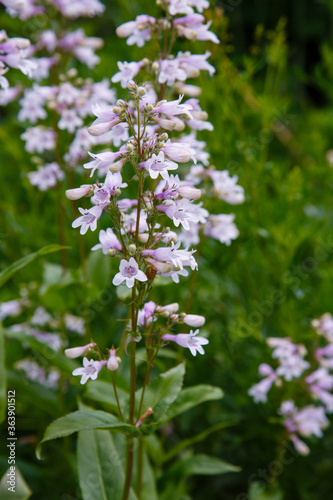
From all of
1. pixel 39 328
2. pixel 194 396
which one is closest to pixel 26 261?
pixel 194 396

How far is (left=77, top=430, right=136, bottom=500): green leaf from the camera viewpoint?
1756mm

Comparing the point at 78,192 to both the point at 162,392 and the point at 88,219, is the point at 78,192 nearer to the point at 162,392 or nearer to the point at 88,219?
the point at 88,219

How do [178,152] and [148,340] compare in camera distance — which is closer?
[178,152]

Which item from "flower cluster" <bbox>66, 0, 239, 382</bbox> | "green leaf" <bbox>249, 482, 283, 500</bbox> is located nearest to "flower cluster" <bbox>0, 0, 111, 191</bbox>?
"flower cluster" <bbox>66, 0, 239, 382</bbox>

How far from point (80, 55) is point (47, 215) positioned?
1018 millimetres

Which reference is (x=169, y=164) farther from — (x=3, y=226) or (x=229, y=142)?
(x=3, y=226)

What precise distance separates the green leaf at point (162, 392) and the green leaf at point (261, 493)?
106 cm

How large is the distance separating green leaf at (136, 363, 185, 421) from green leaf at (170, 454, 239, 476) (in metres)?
0.60

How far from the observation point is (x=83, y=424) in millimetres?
1435

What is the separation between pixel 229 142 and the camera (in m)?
2.71

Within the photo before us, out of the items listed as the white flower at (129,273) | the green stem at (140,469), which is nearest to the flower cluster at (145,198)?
the white flower at (129,273)

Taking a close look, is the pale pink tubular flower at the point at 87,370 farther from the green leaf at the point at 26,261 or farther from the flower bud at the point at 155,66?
the flower bud at the point at 155,66

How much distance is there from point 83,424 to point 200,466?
0.86 metres

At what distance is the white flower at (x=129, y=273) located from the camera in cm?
126
